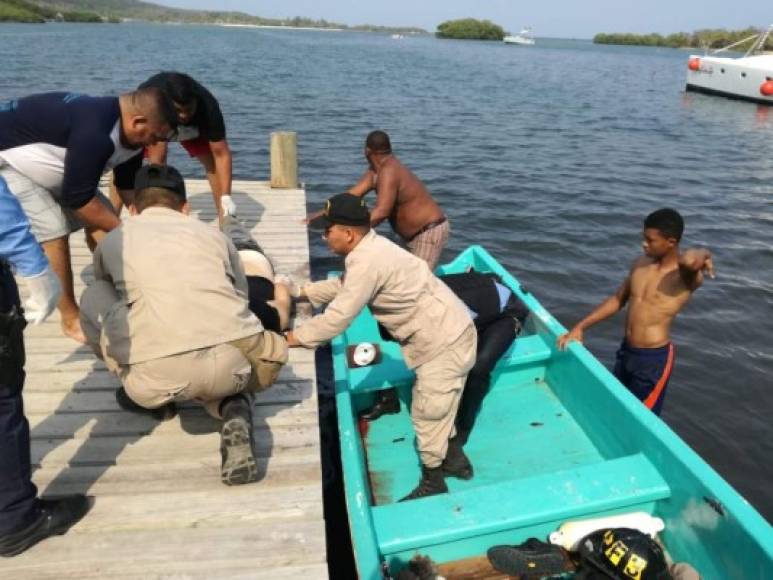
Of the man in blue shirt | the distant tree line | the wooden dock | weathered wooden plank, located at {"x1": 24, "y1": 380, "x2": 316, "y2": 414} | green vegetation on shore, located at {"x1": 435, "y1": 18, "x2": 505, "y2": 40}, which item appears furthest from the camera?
green vegetation on shore, located at {"x1": 435, "y1": 18, "x2": 505, "y2": 40}

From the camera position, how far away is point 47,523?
8.84ft

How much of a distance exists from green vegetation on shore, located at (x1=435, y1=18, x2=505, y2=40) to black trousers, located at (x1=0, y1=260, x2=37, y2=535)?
11262 cm

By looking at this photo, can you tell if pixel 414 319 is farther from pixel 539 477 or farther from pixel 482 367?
pixel 539 477

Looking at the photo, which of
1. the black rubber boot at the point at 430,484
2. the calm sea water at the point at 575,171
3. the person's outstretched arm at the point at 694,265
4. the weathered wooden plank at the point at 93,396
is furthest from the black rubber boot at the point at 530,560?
the calm sea water at the point at 575,171

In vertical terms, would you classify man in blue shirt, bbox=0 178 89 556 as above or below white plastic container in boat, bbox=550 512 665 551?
above

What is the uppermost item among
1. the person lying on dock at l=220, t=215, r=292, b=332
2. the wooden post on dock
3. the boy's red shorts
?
the boy's red shorts

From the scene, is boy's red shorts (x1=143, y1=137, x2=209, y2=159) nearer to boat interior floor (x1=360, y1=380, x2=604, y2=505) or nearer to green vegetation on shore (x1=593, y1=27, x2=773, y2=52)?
boat interior floor (x1=360, y1=380, x2=604, y2=505)

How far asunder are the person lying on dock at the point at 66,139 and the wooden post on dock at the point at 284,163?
5004mm

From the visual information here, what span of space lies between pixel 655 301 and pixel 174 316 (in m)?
3.27

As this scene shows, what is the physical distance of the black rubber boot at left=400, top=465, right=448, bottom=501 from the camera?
11.7 feet

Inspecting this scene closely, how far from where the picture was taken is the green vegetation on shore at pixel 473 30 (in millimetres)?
103625

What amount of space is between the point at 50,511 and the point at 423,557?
1.84 meters

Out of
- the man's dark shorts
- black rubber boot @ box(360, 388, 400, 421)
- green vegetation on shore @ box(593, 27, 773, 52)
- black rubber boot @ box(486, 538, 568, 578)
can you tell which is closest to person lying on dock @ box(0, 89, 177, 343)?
black rubber boot @ box(360, 388, 400, 421)

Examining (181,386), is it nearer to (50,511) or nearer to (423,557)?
(50,511)
